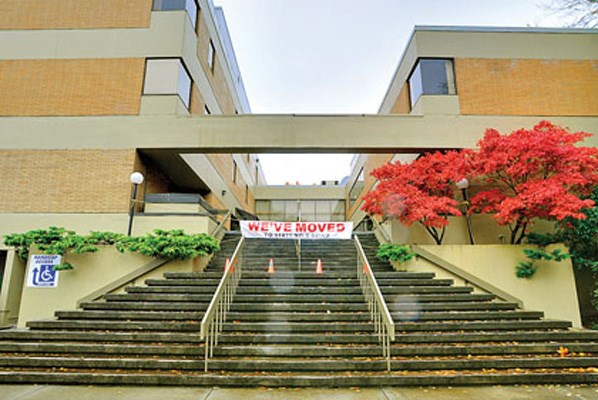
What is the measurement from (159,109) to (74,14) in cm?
498

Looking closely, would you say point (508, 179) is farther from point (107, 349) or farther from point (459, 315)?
point (107, 349)

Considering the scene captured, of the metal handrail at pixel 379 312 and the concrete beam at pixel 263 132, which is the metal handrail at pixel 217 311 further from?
the concrete beam at pixel 263 132

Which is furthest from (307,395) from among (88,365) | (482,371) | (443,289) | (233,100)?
(233,100)

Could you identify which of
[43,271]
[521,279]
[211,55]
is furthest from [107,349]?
[211,55]

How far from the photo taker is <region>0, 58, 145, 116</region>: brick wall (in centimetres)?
1214

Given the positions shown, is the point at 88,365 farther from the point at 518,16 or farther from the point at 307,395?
the point at 518,16

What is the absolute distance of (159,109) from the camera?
Answer: 1213cm

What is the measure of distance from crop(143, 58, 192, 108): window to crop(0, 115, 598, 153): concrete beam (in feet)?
3.46

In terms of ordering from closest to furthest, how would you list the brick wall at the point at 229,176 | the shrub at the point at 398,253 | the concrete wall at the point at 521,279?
the concrete wall at the point at 521,279 → the shrub at the point at 398,253 → the brick wall at the point at 229,176

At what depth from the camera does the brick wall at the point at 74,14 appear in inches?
501

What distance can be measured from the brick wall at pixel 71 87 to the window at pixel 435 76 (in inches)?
389

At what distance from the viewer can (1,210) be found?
11328 millimetres

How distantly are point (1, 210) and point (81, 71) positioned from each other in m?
5.30

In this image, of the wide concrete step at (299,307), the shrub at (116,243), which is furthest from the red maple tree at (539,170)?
the shrub at (116,243)
